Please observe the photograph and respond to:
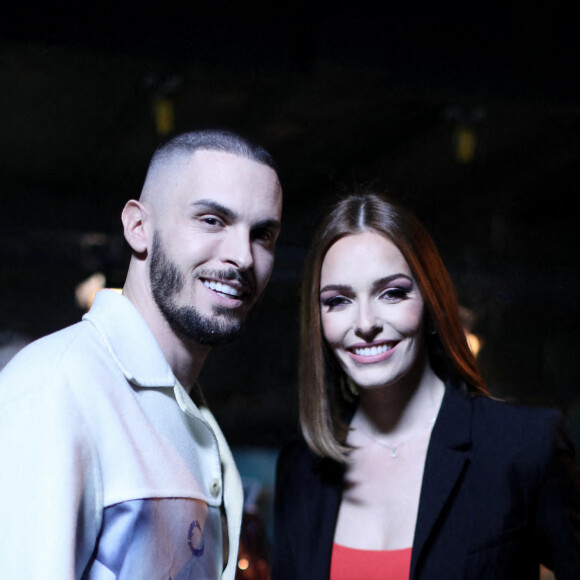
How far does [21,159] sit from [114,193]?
270 millimetres

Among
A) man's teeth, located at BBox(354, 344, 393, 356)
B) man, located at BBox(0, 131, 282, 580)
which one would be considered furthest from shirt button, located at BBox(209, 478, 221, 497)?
man's teeth, located at BBox(354, 344, 393, 356)

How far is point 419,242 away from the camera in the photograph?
5.27 feet

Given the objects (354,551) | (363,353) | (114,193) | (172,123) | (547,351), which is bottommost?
(354,551)

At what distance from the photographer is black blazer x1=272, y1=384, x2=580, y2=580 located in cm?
145

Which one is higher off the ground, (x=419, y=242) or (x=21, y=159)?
(x=21, y=159)

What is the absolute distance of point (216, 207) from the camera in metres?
1.29

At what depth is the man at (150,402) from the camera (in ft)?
3.39

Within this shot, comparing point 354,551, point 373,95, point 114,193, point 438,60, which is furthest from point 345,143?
point 354,551

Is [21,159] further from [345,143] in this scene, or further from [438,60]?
[438,60]

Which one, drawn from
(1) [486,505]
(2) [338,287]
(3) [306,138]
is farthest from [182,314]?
(3) [306,138]

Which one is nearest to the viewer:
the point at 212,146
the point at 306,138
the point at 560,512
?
the point at 212,146

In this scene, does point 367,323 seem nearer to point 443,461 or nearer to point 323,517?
point 443,461

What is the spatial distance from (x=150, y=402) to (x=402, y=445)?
682mm

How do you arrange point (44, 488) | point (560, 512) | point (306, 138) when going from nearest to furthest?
1. point (44, 488)
2. point (560, 512)
3. point (306, 138)
